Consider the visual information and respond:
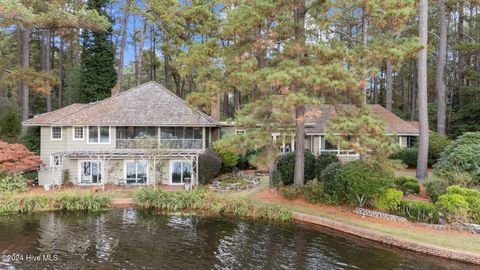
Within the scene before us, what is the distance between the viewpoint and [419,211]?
14406mm

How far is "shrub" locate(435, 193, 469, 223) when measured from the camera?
1348 centimetres

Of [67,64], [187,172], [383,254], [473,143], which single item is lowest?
[383,254]

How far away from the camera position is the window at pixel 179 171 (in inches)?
951

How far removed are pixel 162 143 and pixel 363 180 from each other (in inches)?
562

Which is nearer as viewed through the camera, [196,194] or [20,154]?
[196,194]

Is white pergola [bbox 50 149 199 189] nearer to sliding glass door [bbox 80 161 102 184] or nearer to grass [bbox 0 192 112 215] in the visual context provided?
sliding glass door [bbox 80 161 102 184]

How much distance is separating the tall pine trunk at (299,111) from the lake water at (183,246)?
13.2 feet

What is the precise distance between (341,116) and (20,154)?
1942 cm

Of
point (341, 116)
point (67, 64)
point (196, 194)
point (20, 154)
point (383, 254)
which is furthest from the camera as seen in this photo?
point (67, 64)

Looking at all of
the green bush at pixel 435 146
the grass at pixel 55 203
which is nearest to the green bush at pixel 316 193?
the grass at pixel 55 203

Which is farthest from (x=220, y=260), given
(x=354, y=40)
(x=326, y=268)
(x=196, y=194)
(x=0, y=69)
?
(x=0, y=69)

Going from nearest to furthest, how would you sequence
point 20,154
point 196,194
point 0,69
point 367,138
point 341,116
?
1. point 367,138
2. point 341,116
3. point 196,194
4. point 20,154
5. point 0,69

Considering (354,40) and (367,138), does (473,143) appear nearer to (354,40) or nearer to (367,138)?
(367,138)

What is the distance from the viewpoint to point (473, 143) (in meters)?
17.5
